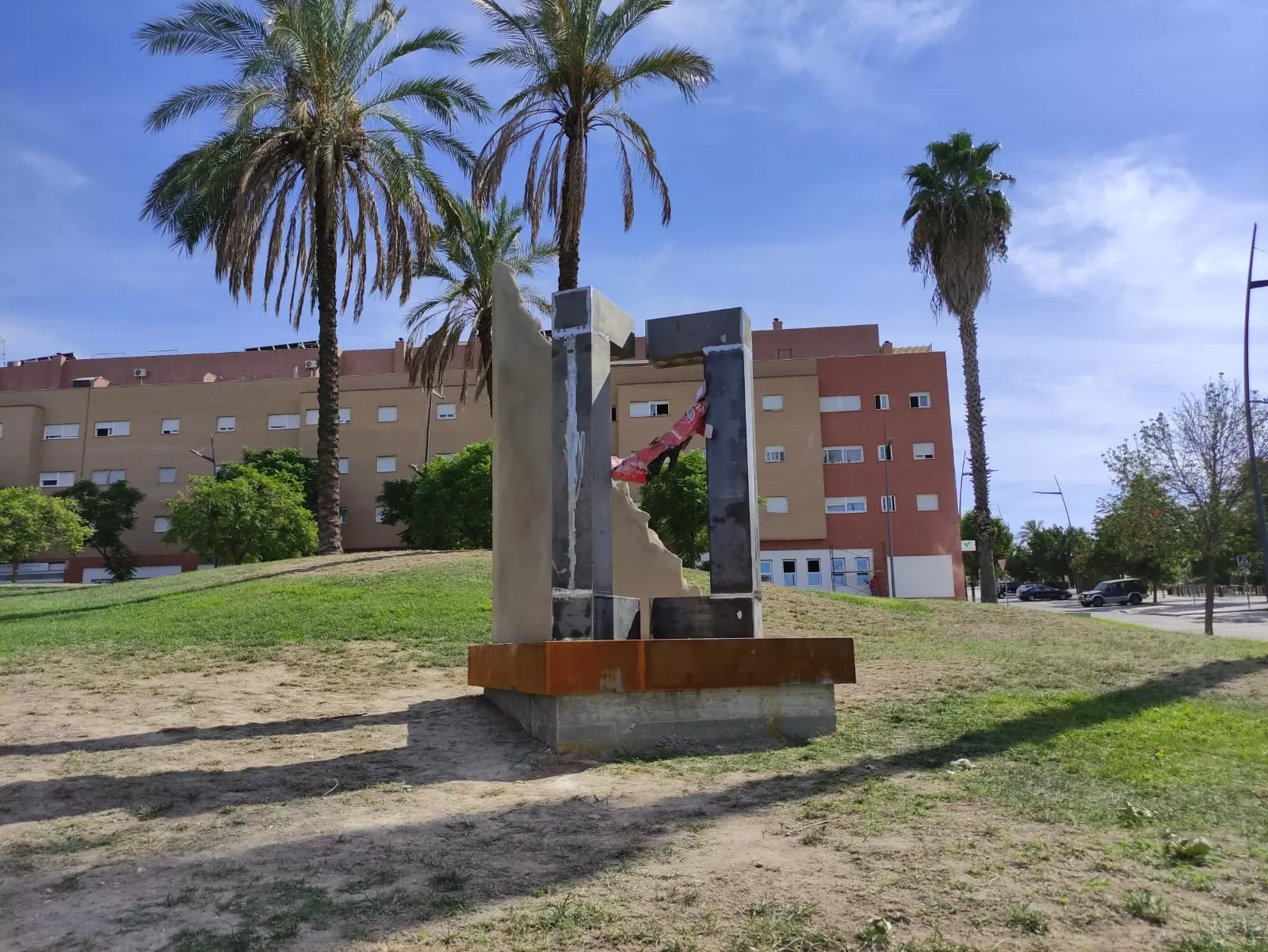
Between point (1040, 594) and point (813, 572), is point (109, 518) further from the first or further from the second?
point (1040, 594)

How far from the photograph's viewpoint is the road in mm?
26325

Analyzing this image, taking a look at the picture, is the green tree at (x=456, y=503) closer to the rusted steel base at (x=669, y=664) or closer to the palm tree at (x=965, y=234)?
the palm tree at (x=965, y=234)

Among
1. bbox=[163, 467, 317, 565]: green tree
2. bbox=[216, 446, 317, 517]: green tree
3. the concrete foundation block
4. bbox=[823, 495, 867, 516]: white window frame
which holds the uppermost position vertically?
bbox=[216, 446, 317, 517]: green tree

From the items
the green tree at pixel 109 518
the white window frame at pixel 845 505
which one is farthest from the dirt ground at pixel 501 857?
the green tree at pixel 109 518

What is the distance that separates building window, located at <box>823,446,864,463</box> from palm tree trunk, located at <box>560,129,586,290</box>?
3634 centimetres

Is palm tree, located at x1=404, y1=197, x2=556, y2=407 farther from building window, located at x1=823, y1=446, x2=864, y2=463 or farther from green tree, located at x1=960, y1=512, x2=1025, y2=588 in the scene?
green tree, located at x1=960, y1=512, x2=1025, y2=588

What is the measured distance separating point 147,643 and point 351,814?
8047 mm

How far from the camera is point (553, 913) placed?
3688 mm

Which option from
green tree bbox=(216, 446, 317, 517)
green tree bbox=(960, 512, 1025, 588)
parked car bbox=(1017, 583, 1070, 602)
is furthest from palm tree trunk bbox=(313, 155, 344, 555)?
green tree bbox=(960, 512, 1025, 588)

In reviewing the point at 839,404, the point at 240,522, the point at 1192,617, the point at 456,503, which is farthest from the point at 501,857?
the point at 839,404

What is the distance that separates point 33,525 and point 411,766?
125ft

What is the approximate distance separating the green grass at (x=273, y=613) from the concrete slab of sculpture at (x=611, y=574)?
12.7ft

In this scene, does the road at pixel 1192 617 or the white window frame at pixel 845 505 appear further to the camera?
the white window frame at pixel 845 505

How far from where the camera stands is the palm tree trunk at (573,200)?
19.0 m
